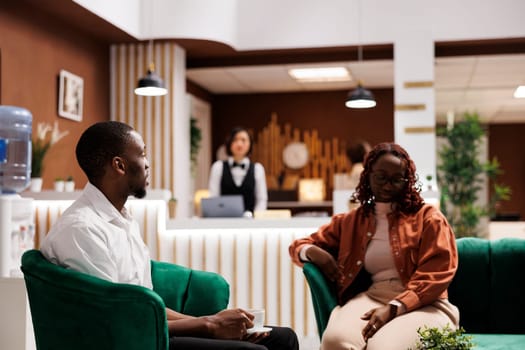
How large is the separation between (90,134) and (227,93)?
32.1 ft

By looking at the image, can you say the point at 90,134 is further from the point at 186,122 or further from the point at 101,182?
the point at 186,122

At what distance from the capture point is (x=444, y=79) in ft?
34.9

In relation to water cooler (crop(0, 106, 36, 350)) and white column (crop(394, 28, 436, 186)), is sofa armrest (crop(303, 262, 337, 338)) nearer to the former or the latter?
water cooler (crop(0, 106, 36, 350))

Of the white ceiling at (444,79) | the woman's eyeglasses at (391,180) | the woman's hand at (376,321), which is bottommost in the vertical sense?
the woman's hand at (376,321)

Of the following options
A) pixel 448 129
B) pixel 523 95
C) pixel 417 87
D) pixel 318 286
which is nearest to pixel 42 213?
pixel 318 286

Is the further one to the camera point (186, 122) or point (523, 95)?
point (186, 122)

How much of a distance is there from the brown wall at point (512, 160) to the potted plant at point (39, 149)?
34.1ft

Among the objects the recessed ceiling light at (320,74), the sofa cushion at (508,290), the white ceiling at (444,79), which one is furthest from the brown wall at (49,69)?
the sofa cushion at (508,290)

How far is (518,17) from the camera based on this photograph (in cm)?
802

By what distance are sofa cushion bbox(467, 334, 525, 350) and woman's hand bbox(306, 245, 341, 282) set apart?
0.68m

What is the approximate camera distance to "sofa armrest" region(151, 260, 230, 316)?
333 cm

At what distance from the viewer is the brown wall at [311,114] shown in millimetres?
11875

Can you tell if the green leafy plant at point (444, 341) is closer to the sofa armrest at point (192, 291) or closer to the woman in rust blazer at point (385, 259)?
the woman in rust blazer at point (385, 259)

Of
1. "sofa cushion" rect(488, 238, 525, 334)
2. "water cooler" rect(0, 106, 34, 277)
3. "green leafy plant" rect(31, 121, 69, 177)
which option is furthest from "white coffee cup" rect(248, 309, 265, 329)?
"green leafy plant" rect(31, 121, 69, 177)
